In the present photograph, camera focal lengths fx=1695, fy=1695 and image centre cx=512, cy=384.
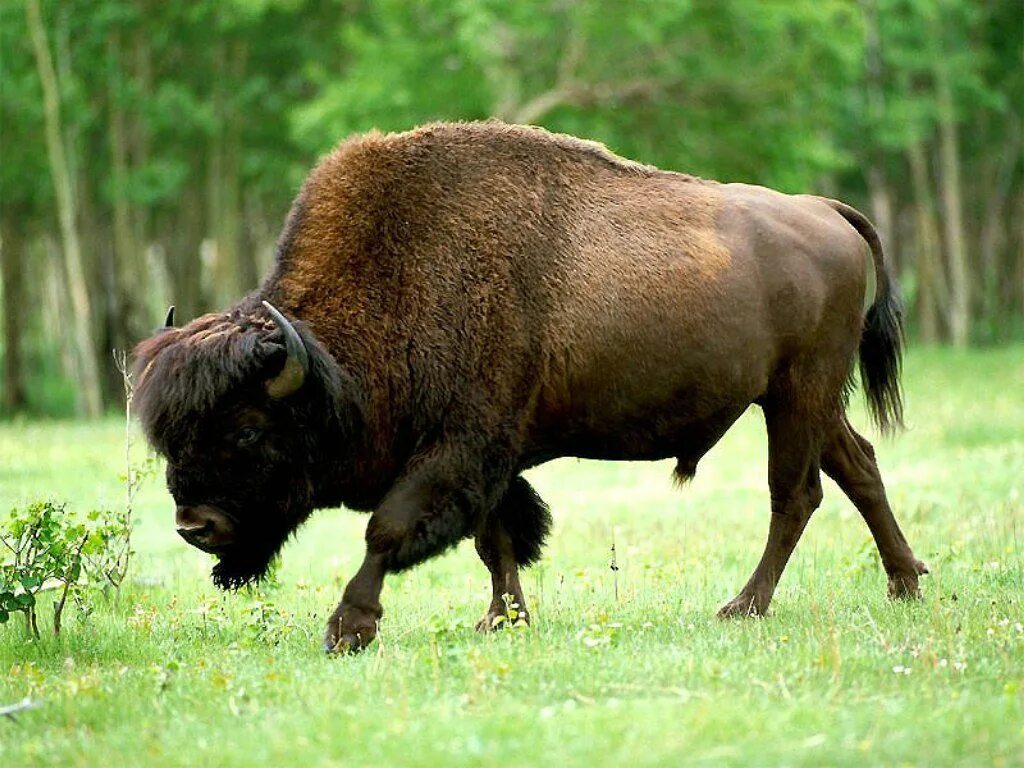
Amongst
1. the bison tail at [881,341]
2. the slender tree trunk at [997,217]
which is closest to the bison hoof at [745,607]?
the bison tail at [881,341]

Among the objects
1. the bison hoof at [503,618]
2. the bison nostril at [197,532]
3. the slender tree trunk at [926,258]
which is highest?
the bison nostril at [197,532]

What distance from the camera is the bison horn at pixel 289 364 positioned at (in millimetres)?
7422

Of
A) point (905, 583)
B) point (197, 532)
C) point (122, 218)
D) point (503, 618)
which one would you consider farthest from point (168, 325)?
point (122, 218)

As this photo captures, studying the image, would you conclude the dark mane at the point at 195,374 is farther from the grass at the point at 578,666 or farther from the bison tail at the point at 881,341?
the bison tail at the point at 881,341

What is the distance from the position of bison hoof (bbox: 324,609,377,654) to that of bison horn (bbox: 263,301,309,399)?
1.03 m

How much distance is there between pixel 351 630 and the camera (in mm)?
7555

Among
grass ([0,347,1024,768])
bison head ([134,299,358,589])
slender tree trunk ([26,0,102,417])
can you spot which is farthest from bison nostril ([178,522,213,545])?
slender tree trunk ([26,0,102,417])

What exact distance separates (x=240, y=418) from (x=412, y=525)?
907 mm

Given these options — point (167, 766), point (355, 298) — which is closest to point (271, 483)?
point (355, 298)

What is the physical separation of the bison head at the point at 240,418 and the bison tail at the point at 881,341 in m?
3.16

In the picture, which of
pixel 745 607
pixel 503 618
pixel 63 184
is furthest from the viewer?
pixel 63 184

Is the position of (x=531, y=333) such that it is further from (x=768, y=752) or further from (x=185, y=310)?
(x=185, y=310)

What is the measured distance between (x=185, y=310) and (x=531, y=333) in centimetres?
2835

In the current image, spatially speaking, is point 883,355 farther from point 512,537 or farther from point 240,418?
point 240,418
